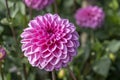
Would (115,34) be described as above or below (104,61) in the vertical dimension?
above

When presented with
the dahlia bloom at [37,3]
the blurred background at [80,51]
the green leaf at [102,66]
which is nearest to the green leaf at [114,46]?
the blurred background at [80,51]

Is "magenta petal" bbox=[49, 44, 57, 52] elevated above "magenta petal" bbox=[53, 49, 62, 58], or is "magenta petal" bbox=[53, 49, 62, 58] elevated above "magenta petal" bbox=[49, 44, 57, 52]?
"magenta petal" bbox=[49, 44, 57, 52]

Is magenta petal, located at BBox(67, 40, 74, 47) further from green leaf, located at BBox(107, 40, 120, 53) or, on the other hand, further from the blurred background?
green leaf, located at BBox(107, 40, 120, 53)

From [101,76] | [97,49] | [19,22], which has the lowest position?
[101,76]

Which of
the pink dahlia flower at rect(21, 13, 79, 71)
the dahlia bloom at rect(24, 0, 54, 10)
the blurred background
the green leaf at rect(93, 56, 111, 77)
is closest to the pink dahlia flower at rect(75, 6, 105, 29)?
the blurred background

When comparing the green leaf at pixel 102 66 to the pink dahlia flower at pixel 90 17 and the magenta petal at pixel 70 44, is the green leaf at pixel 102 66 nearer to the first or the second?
the pink dahlia flower at pixel 90 17

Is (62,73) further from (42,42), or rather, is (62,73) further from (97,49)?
(42,42)

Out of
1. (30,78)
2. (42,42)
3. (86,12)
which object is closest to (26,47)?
(42,42)
